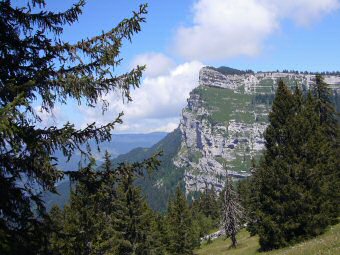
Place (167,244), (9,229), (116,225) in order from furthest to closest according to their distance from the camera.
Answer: (167,244)
(116,225)
(9,229)

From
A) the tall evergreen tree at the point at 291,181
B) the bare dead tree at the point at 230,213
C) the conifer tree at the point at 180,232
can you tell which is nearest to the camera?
the tall evergreen tree at the point at 291,181

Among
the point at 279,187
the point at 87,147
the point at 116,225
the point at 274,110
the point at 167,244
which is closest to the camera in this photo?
the point at 87,147

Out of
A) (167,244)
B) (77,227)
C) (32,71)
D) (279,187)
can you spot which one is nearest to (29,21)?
(32,71)

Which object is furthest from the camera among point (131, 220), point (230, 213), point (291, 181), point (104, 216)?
point (230, 213)

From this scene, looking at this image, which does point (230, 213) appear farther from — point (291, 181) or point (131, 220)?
point (291, 181)

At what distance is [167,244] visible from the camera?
62812mm

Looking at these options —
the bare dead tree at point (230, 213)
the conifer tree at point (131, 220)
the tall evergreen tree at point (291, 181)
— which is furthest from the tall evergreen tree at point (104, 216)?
the bare dead tree at point (230, 213)

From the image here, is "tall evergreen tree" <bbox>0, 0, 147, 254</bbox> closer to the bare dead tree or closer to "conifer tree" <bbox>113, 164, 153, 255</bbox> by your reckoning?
"conifer tree" <bbox>113, 164, 153, 255</bbox>

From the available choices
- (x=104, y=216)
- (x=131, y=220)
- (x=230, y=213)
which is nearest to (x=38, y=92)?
(x=104, y=216)

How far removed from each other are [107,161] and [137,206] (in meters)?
11.0

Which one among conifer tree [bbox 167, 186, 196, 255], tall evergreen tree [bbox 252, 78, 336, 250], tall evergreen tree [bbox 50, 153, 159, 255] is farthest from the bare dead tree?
tall evergreen tree [bbox 252, 78, 336, 250]

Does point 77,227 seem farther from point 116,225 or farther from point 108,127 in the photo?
point 108,127

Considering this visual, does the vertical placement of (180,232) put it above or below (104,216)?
below

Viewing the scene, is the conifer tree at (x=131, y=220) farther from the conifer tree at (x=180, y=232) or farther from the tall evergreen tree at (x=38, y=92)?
the tall evergreen tree at (x=38, y=92)
